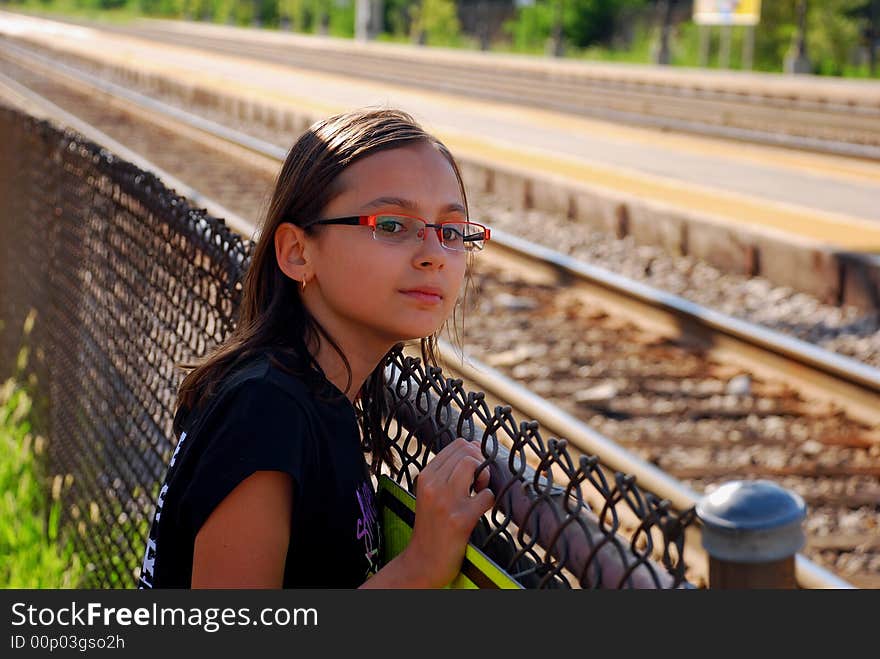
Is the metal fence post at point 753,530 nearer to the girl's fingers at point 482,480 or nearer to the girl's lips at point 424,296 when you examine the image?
the girl's fingers at point 482,480

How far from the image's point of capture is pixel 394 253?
6.40 feet

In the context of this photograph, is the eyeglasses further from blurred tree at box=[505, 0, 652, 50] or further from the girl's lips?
blurred tree at box=[505, 0, 652, 50]

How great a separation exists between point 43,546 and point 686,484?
246cm

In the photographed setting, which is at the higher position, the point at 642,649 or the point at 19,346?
the point at 642,649

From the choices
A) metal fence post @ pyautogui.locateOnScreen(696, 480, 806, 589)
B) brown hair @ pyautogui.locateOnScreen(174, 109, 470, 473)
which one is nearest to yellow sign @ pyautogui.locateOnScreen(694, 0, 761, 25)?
brown hair @ pyautogui.locateOnScreen(174, 109, 470, 473)

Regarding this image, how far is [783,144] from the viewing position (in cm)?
1617

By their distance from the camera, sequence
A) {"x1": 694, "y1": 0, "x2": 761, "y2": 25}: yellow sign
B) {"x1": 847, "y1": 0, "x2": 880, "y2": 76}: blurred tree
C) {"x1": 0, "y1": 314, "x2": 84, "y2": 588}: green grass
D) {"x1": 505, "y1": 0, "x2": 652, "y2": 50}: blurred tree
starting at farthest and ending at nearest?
{"x1": 505, "y1": 0, "x2": 652, "y2": 50}: blurred tree → {"x1": 847, "y1": 0, "x2": 880, "y2": 76}: blurred tree → {"x1": 694, "y1": 0, "x2": 761, "y2": 25}: yellow sign → {"x1": 0, "y1": 314, "x2": 84, "y2": 588}: green grass

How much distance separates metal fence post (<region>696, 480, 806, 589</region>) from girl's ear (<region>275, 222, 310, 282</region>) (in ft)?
3.53

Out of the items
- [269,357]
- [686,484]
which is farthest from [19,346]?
[269,357]

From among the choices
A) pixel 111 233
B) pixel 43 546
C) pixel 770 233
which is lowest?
pixel 43 546

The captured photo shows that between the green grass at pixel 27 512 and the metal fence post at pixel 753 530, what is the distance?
3.43m

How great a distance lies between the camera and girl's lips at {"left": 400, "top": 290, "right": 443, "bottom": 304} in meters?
1.97

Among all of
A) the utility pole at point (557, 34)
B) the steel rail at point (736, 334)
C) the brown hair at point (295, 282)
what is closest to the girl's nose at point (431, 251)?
the brown hair at point (295, 282)

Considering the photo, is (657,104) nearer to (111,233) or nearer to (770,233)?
(770,233)
